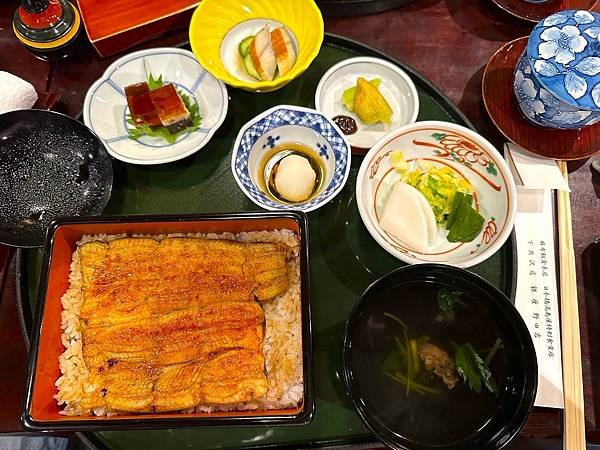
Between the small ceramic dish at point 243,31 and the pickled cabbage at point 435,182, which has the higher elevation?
the small ceramic dish at point 243,31

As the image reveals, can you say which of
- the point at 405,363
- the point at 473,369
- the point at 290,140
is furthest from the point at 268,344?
the point at 290,140

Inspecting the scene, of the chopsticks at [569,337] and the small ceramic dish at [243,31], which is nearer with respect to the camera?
the chopsticks at [569,337]

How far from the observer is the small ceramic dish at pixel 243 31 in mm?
2021

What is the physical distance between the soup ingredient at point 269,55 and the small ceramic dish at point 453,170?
54 centimetres

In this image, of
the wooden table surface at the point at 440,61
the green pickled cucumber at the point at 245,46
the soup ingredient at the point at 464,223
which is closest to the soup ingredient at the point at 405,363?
the soup ingredient at the point at 464,223

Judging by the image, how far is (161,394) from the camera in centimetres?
161

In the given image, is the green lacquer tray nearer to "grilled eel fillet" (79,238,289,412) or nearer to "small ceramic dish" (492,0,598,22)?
"grilled eel fillet" (79,238,289,412)

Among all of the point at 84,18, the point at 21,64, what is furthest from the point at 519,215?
the point at 21,64

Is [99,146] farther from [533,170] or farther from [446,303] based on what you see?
[533,170]

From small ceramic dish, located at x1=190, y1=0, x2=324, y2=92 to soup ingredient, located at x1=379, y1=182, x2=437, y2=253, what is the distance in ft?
2.05

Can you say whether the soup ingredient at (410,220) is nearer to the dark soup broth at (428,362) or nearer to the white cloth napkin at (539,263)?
the dark soup broth at (428,362)

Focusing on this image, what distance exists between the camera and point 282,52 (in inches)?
81.8

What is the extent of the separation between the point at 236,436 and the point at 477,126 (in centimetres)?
149

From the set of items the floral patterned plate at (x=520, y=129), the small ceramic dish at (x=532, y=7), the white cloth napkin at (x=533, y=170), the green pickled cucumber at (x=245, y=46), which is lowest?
the white cloth napkin at (x=533, y=170)
